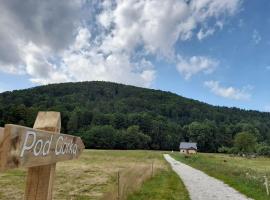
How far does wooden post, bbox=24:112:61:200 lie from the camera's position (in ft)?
12.4

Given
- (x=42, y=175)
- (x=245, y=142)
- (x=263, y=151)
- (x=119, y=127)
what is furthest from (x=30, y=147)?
(x=119, y=127)

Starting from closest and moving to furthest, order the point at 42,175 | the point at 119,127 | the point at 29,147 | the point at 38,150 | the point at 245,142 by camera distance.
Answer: the point at 29,147, the point at 38,150, the point at 42,175, the point at 245,142, the point at 119,127

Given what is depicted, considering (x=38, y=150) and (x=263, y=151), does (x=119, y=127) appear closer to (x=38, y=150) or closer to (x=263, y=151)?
(x=263, y=151)

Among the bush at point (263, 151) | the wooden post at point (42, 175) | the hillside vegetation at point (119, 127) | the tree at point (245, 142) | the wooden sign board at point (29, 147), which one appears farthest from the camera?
the bush at point (263, 151)

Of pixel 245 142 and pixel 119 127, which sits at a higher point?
pixel 119 127

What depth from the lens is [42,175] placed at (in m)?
3.91

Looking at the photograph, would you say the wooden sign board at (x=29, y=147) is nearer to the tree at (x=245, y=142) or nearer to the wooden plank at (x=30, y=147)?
the wooden plank at (x=30, y=147)

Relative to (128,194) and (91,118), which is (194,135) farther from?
(128,194)

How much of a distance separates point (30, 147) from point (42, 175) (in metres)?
0.93

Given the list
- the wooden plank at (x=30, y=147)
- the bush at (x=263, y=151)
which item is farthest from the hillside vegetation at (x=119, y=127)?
the wooden plank at (x=30, y=147)

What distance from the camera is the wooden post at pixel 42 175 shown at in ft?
12.4

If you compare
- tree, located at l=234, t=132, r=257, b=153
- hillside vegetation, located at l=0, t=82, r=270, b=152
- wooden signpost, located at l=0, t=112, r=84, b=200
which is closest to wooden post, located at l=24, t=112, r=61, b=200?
wooden signpost, located at l=0, t=112, r=84, b=200

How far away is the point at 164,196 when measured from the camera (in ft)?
48.4

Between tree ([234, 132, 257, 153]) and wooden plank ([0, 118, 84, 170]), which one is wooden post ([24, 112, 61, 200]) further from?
tree ([234, 132, 257, 153])
